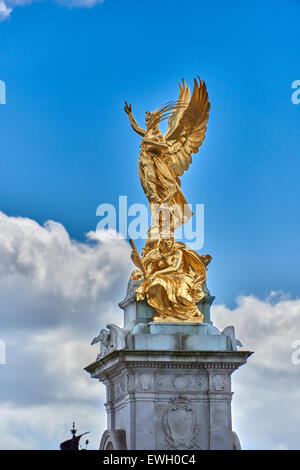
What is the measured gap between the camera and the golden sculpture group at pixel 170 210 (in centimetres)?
3094

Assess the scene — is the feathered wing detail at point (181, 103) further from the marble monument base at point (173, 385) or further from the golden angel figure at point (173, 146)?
the marble monument base at point (173, 385)

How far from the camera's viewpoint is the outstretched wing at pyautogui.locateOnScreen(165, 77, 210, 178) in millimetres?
32688

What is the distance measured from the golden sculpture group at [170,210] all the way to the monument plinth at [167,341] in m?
0.03

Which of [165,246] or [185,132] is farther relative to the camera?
[185,132]

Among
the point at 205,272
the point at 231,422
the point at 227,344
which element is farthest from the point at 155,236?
the point at 231,422

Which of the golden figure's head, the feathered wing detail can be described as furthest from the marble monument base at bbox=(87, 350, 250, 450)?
the feathered wing detail

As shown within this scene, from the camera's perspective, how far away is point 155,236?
31.8 metres

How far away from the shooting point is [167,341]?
3016cm

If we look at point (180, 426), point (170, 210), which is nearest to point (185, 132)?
point (170, 210)

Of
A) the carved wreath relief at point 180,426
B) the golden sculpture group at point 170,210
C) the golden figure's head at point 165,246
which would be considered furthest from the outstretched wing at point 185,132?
the carved wreath relief at point 180,426

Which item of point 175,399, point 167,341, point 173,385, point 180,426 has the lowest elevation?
point 180,426

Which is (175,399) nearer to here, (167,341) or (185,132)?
(167,341)

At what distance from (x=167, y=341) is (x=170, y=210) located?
418cm
